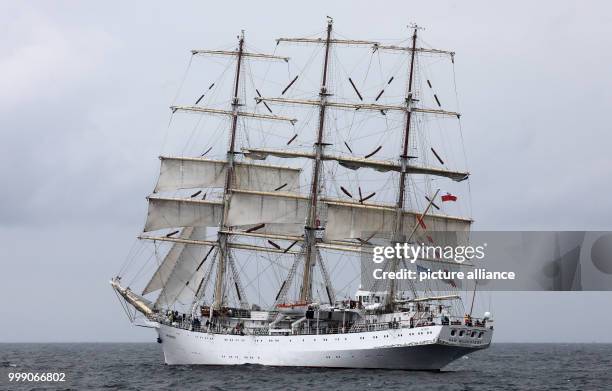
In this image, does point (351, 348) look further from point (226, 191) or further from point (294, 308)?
point (226, 191)

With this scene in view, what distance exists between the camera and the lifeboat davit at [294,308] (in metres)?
78.0

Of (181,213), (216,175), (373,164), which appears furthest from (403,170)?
(181,213)

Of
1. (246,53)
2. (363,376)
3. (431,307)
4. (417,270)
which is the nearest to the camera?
(363,376)

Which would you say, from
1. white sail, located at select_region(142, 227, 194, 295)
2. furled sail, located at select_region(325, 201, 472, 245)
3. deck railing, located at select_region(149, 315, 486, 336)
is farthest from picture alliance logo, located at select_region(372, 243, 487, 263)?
white sail, located at select_region(142, 227, 194, 295)

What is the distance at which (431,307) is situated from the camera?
74.1 metres

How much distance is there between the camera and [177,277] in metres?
86.1

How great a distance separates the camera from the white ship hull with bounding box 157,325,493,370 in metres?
70.9

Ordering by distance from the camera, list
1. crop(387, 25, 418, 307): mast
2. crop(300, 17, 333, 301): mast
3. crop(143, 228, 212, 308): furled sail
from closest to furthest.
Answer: crop(387, 25, 418, 307): mast → crop(300, 17, 333, 301): mast → crop(143, 228, 212, 308): furled sail

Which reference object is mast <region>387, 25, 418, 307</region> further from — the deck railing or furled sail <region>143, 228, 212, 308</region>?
furled sail <region>143, 228, 212, 308</region>

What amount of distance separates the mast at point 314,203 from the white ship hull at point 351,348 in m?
6.01

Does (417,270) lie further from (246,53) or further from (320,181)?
(246,53)

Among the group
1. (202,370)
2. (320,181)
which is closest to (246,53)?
(320,181)

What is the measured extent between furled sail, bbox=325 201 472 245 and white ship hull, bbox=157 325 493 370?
8.90 metres

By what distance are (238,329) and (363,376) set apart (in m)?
15.7
